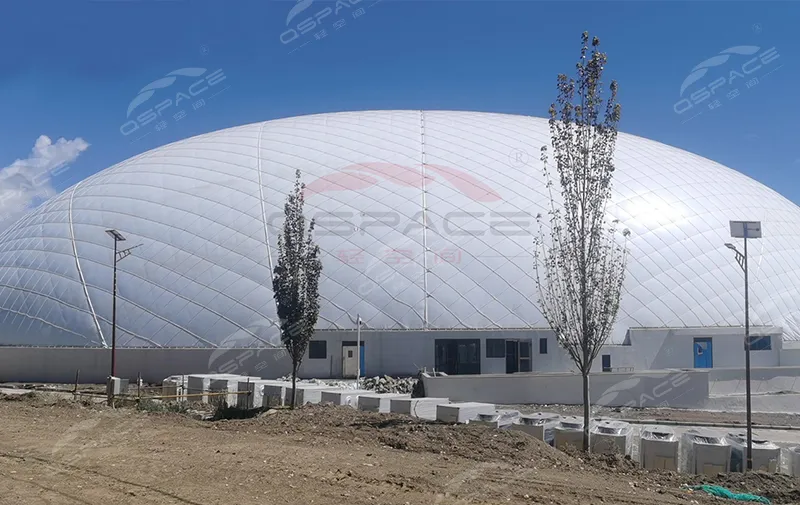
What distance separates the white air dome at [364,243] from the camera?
98.8 ft

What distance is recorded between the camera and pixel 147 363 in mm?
29844

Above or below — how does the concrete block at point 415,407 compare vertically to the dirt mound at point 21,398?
above

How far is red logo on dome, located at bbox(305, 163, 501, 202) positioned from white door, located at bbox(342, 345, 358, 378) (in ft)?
24.3

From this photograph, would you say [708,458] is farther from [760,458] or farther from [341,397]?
[341,397]

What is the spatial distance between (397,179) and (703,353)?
49.0 ft

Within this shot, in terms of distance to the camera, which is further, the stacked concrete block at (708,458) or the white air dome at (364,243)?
the white air dome at (364,243)

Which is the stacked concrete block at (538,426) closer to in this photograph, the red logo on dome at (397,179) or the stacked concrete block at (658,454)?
the stacked concrete block at (658,454)

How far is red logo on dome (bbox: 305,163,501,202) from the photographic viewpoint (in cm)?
3372

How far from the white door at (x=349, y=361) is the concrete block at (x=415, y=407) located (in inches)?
396

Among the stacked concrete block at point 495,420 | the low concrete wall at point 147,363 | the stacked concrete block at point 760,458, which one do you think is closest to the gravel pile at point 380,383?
the low concrete wall at point 147,363

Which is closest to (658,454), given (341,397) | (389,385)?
(341,397)

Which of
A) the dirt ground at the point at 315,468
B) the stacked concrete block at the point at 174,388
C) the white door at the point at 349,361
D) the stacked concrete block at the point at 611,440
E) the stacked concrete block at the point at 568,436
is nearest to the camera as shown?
the dirt ground at the point at 315,468

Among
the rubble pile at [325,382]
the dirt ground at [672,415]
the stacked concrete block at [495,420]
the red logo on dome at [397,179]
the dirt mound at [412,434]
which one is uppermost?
the red logo on dome at [397,179]

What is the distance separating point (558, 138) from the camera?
16172 millimetres
